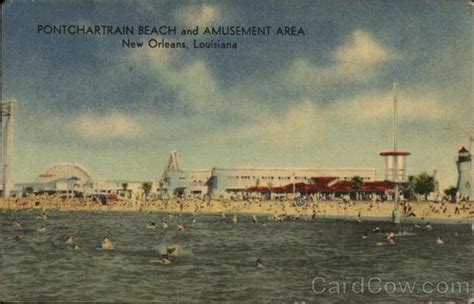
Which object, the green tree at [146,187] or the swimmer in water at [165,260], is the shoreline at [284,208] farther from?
the swimmer in water at [165,260]

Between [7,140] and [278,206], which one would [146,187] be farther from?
[7,140]

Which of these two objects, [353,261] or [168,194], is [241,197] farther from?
[353,261]

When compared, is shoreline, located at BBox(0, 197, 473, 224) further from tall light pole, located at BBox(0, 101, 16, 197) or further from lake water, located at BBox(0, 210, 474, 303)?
tall light pole, located at BBox(0, 101, 16, 197)

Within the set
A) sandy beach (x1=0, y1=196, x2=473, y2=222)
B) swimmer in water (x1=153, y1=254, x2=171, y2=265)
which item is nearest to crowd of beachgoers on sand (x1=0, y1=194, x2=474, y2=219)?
sandy beach (x1=0, y1=196, x2=473, y2=222)

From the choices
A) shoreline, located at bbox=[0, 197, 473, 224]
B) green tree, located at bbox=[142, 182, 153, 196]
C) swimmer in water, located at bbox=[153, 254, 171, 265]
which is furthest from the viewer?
green tree, located at bbox=[142, 182, 153, 196]

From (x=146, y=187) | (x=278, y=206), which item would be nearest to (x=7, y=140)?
(x=146, y=187)

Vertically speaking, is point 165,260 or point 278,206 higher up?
point 278,206
